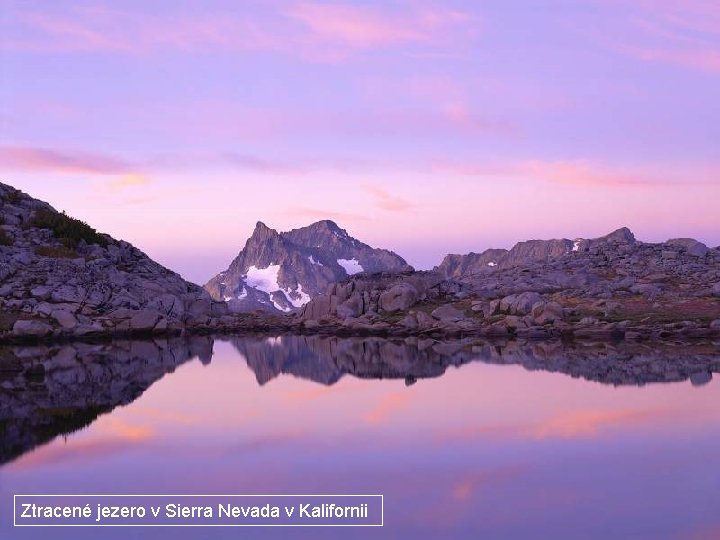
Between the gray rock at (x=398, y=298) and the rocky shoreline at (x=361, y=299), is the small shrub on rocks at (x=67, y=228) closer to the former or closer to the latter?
the rocky shoreline at (x=361, y=299)

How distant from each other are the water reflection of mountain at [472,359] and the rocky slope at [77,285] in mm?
10567

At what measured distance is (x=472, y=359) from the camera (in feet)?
142

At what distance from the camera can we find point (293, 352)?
160ft

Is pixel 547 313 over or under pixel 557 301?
under

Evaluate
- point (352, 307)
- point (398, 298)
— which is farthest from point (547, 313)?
point (352, 307)

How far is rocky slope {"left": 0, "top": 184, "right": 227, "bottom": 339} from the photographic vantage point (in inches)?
2194

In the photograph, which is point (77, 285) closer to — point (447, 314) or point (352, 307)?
point (352, 307)

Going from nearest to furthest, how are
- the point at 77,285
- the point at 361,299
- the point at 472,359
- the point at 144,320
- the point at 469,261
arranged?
the point at 472,359 → the point at 144,320 → the point at 77,285 → the point at 361,299 → the point at 469,261

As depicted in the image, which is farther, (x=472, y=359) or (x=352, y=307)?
(x=352, y=307)

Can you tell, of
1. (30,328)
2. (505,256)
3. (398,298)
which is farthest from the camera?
(505,256)

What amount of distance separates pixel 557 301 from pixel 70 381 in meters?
37.1

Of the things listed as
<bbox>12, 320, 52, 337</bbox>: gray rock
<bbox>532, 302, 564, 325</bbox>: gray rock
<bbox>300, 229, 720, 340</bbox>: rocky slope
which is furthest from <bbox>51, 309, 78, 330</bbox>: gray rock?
<bbox>532, 302, 564, 325</bbox>: gray rock

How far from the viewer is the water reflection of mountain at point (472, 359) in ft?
122

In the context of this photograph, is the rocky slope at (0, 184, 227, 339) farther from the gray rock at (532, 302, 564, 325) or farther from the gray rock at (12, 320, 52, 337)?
the gray rock at (532, 302, 564, 325)
